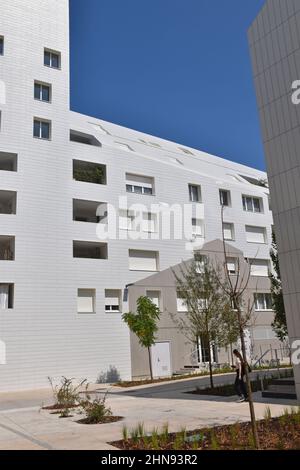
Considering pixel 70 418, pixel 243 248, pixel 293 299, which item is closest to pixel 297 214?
pixel 293 299

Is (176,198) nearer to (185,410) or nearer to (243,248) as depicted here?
(243,248)

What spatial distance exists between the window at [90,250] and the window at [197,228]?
24.1ft

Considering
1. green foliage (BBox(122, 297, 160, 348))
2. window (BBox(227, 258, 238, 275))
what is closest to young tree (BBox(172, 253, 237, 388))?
green foliage (BBox(122, 297, 160, 348))

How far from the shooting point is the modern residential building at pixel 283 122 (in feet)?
41.0

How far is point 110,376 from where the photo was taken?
25.7 meters

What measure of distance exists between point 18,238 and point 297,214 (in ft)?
53.8

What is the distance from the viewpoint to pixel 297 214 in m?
12.5

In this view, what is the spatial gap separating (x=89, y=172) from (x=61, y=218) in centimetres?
459

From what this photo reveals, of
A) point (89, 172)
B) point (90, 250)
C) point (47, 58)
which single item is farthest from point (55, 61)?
point (90, 250)

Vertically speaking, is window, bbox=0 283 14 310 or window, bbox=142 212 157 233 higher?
window, bbox=142 212 157 233

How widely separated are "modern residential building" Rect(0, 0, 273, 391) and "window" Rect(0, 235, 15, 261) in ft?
0.24

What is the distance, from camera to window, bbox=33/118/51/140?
2711 centimetres

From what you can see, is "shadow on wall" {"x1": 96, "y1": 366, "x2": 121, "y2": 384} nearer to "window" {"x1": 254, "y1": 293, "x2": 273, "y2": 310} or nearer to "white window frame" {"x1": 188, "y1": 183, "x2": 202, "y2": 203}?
"window" {"x1": 254, "y1": 293, "x2": 273, "y2": 310}

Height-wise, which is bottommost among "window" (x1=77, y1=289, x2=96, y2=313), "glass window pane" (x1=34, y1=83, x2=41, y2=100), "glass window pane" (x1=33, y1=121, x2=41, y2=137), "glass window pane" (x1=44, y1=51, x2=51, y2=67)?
"window" (x1=77, y1=289, x2=96, y2=313)
